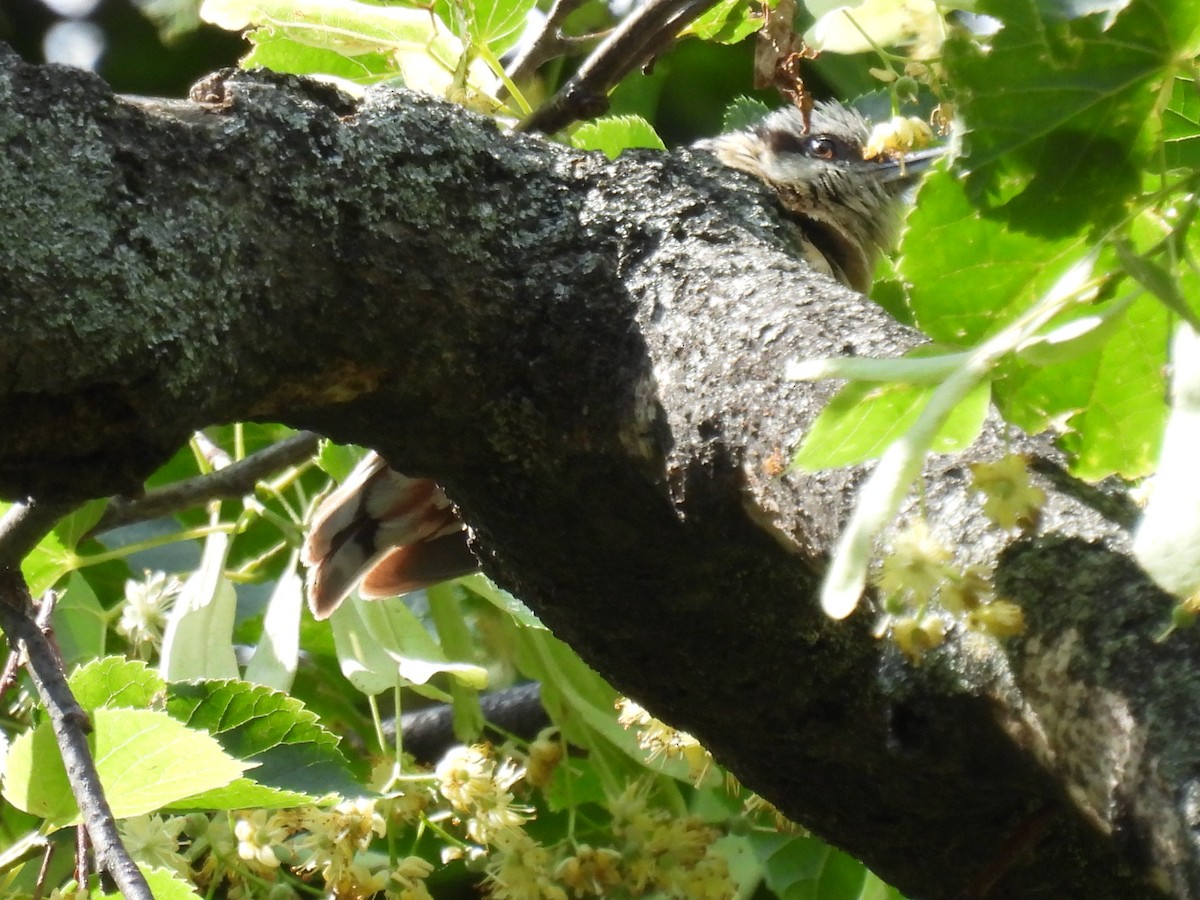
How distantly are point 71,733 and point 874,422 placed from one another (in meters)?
0.87

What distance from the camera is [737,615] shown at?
4.27 ft

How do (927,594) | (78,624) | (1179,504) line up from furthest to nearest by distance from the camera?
(78,624) → (927,594) → (1179,504)

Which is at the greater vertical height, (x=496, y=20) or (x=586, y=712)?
(x=496, y=20)

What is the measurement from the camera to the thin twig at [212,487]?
6.52 ft

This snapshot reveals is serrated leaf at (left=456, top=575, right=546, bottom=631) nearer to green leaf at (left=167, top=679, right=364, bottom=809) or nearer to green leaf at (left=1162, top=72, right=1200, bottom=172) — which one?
green leaf at (left=167, top=679, right=364, bottom=809)

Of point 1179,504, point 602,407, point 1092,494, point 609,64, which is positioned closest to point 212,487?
point 609,64

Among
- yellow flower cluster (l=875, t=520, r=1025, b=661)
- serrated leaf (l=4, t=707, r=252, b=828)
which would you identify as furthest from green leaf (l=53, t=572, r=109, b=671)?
yellow flower cluster (l=875, t=520, r=1025, b=661)

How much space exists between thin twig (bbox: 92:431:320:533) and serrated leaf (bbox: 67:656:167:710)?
0.40 m

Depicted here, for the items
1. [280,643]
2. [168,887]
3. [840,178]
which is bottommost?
[168,887]

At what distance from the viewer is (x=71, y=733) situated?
50.9 inches

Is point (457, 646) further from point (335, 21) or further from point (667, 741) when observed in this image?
point (335, 21)

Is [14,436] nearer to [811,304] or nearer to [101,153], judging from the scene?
[101,153]

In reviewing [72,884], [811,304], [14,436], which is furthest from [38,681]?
[811,304]

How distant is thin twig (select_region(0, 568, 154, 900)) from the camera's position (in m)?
1.14
